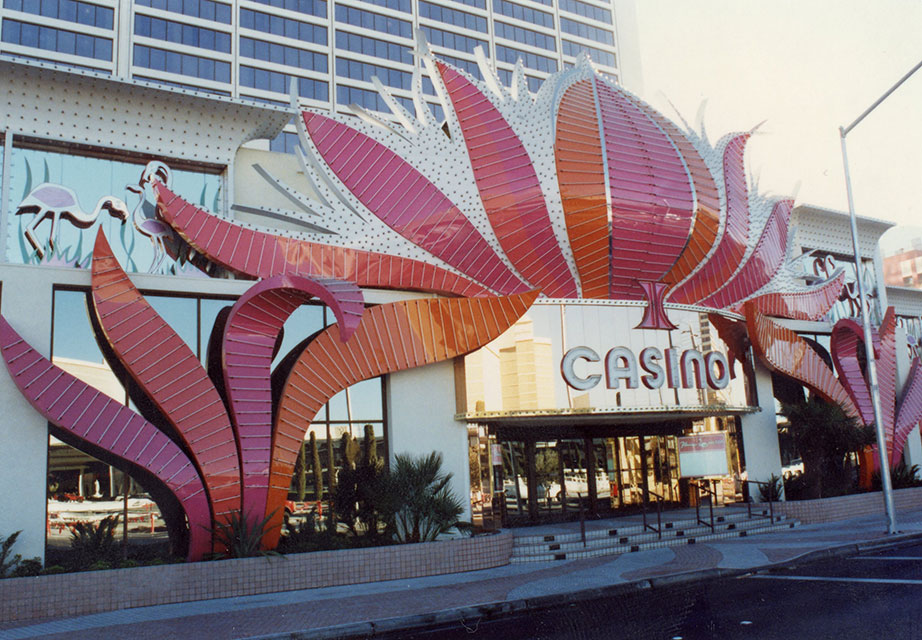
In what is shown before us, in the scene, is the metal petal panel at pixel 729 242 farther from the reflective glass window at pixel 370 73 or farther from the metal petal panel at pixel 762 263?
the reflective glass window at pixel 370 73

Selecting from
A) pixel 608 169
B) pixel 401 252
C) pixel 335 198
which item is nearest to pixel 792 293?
pixel 608 169

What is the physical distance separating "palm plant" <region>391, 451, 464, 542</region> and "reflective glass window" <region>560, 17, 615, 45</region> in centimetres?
6126

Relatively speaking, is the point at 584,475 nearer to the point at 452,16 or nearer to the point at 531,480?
the point at 531,480

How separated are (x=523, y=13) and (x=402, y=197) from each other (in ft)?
179

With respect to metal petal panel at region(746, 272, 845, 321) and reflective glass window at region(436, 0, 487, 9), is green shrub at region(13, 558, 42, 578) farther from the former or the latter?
reflective glass window at region(436, 0, 487, 9)

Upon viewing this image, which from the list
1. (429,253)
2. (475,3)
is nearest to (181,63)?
(475,3)

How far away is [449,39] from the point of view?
64812 millimetres

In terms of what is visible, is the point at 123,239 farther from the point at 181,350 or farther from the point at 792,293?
the point at 792,293

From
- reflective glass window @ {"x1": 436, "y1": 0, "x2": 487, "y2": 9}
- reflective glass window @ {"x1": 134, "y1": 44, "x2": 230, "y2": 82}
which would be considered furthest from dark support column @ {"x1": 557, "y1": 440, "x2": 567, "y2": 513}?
reflective glass window @ {"x1": 436, "y1": 0, "x2": 487, "y2": 9}

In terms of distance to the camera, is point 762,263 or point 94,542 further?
point 762,263

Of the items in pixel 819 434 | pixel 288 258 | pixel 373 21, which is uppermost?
pixel 373 21

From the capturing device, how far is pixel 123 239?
63.4 feet

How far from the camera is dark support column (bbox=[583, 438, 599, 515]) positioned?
79.6 ft

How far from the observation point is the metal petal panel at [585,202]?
2127 cm
